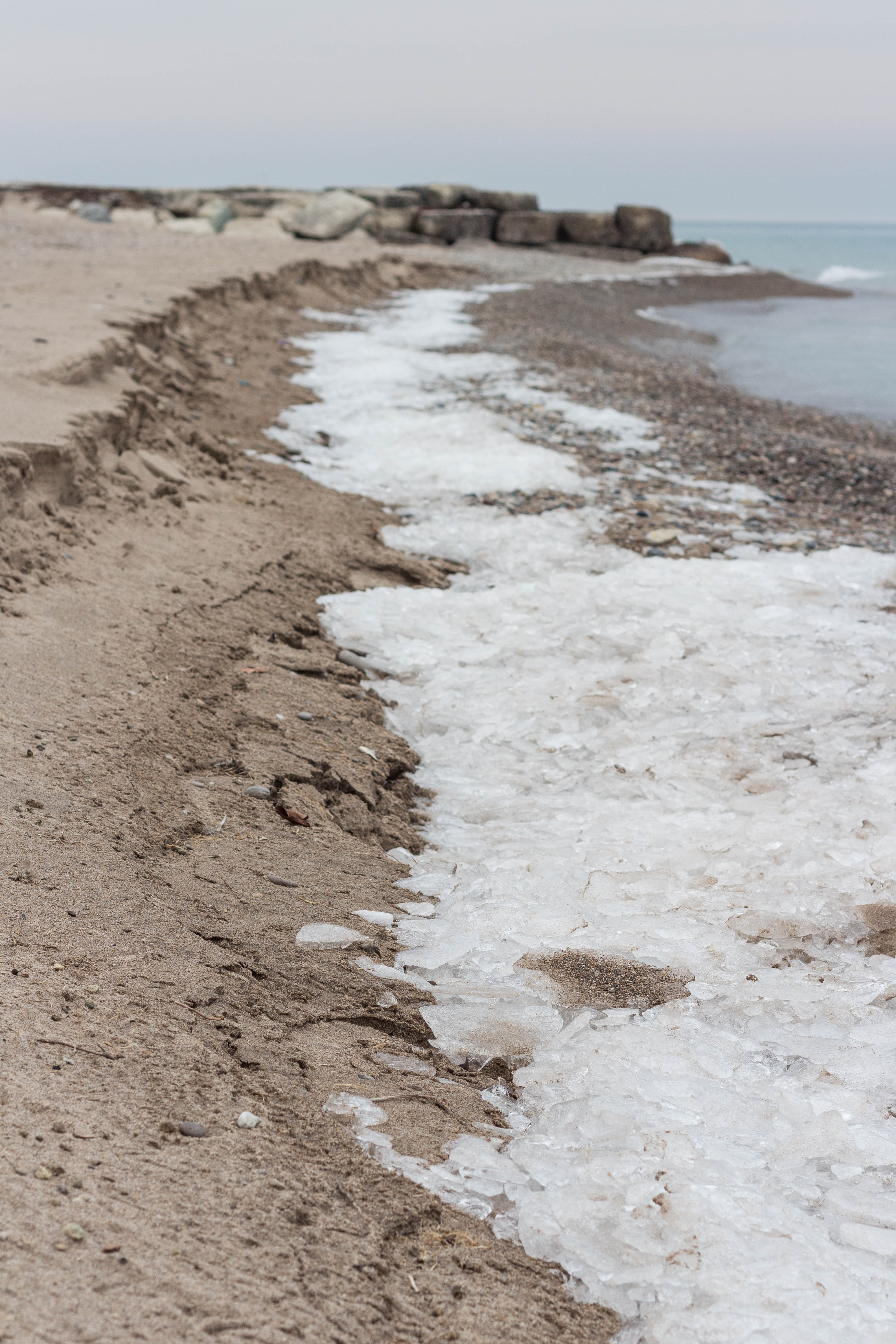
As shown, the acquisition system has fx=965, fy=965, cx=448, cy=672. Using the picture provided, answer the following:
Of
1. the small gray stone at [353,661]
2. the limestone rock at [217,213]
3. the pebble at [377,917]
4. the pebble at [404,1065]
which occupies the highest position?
the limestone rock at [217,213]

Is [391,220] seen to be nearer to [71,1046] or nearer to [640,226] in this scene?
[640,226]

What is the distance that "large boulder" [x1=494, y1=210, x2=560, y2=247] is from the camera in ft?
102

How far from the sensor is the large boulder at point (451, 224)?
29953mm

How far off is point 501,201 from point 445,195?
2034 millimetres

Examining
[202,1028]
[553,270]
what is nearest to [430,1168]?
[202,1028]

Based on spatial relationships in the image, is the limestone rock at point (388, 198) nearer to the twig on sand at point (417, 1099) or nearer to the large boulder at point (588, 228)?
the large boulder at point (588, 228)

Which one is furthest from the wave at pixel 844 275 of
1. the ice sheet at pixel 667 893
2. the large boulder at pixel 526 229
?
the ice sheet at pixel 667 893

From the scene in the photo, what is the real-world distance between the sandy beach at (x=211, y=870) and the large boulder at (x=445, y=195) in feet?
85.5

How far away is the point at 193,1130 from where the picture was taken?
1845 millimetres

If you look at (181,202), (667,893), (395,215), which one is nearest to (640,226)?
(395,215)

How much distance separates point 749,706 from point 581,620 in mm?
1158

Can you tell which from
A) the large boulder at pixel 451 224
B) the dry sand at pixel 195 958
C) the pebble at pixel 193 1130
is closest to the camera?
the dry sand at pixel 195 958

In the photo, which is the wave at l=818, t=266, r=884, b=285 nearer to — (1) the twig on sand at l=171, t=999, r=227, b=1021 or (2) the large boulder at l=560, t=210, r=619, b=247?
(2) the large boulder at l=560, t=210, r=619, b=247

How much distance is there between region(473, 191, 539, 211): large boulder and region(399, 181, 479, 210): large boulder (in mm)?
130
